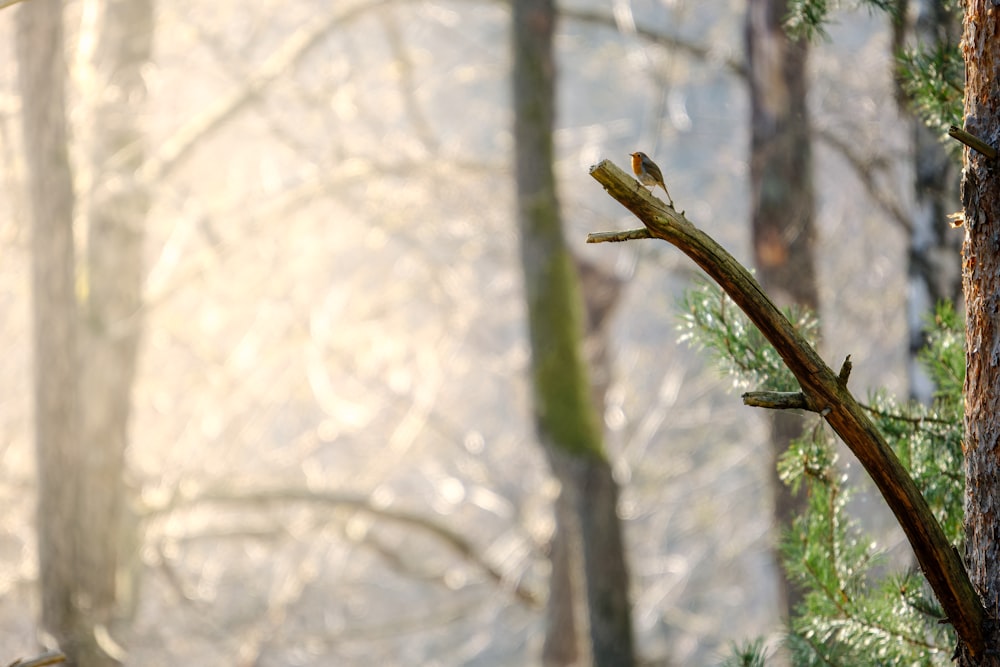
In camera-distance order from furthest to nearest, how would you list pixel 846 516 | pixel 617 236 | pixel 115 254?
pixel 115 254, pixel 846 516, pixel 617 236

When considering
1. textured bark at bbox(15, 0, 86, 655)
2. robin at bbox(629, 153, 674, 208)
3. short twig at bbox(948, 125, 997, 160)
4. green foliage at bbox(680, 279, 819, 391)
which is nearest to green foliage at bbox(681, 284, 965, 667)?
green foliage at bbox(680, 279, 819, 391)

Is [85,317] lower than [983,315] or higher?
higher

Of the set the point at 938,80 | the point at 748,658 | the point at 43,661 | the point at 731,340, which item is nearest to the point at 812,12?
the point at 938,80

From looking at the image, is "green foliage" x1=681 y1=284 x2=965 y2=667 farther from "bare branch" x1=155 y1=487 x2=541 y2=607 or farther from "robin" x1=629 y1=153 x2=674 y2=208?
"bare branch" x1=155 y1=487 x2=541 y2=607

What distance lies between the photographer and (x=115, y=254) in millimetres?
6160

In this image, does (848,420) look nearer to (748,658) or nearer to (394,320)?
(748,658)

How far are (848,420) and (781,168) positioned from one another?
4.02 m

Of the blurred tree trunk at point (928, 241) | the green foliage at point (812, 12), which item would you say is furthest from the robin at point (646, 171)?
the blurred tree trunk at point (928, 241)

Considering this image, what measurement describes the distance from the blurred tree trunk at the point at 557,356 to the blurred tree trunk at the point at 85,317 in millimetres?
2208

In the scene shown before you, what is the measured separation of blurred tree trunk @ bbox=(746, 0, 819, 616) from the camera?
4891 mm

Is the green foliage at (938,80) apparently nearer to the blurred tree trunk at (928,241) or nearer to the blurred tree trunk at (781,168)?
the blurred tree trunk at (928,241)

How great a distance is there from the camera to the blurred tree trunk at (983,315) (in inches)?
47.1

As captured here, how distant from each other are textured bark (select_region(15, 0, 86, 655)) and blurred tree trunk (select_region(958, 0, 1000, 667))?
4.49 meters

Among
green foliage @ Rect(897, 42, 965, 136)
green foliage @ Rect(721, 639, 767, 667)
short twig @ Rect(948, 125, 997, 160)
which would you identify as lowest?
green foliage @ Rect(721, 639, 767, 667)
